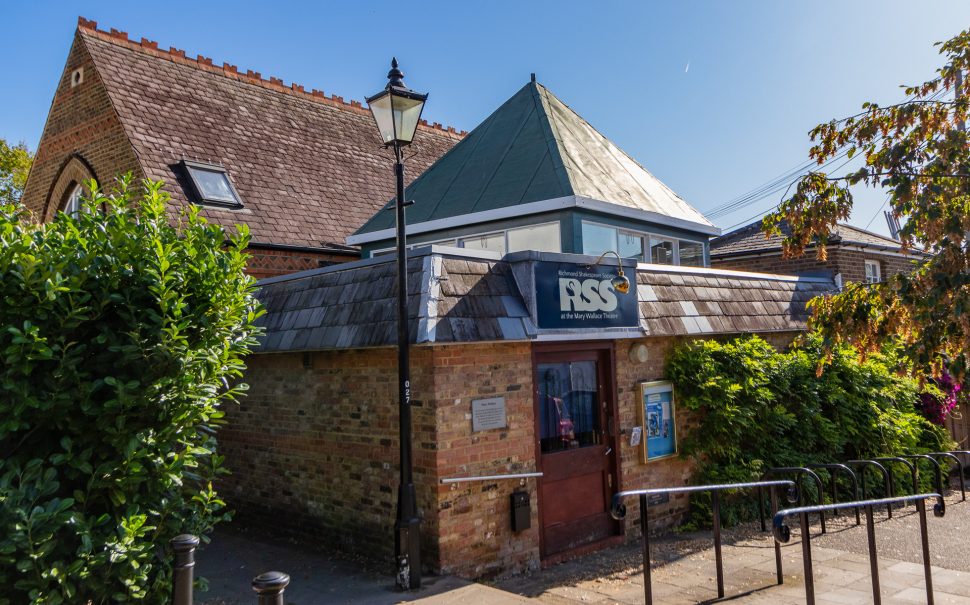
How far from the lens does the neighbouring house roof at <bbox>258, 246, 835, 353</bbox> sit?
6719 millimetres

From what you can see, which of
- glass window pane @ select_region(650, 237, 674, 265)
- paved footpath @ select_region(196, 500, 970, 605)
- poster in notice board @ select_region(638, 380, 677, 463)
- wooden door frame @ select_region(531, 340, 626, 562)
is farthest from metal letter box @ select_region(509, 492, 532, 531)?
glass window pane @ select_region(650, 237, 674, 265)

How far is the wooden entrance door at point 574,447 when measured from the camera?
7.67m

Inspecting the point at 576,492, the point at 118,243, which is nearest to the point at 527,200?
the point at 576,492

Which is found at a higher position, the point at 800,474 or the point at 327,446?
the point at 327,446

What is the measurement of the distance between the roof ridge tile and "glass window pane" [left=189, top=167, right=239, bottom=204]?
3820 mm

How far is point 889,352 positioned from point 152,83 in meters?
14.4

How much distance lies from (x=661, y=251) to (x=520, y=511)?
601 centimetres

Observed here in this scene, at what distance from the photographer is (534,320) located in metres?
7.17

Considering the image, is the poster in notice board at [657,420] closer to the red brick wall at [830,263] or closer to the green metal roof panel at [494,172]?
the green metal roof panel at [494,172]

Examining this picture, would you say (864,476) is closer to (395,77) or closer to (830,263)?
(830,263)

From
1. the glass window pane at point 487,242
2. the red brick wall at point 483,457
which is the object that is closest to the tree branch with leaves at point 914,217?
Result: the red brick wall at point 483,457

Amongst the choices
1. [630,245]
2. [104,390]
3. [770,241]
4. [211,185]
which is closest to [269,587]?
[104,390]

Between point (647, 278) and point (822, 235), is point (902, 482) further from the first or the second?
point (822, 235)

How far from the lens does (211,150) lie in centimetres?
1352
